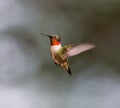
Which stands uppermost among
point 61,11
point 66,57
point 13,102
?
point 13,102

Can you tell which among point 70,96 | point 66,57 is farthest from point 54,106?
point 66,57

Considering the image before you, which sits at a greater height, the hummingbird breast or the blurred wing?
the blurred wing

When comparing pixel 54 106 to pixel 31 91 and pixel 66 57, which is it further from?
pixel 66 57

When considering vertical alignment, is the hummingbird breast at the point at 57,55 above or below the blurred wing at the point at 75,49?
below

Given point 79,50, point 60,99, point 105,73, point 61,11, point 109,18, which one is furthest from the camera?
point 60,99

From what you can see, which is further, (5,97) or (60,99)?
(60,99)

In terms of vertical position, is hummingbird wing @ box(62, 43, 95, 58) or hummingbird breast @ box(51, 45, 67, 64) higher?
hummingbird wing @ box(62, 43, 95, 58)

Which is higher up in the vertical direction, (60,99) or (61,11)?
(60,99)

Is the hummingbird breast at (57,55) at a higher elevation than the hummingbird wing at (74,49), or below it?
below
